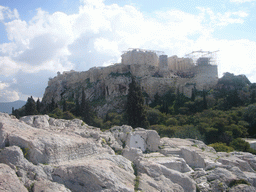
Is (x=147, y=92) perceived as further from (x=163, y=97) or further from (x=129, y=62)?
(x=129, y=62)

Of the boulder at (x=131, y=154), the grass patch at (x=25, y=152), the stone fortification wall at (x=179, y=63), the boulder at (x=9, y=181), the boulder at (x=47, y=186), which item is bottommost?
the boulder at (x=131, y=154)

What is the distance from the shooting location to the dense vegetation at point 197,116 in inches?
821

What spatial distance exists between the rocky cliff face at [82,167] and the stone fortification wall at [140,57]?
4897 centimetres

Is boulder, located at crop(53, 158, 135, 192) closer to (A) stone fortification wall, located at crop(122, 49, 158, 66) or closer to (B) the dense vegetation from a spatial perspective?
(B) the dense vegetation

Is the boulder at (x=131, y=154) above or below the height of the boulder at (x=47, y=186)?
below

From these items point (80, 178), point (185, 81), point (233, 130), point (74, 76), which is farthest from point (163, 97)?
point (80, 178)

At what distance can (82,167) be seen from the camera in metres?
6.11

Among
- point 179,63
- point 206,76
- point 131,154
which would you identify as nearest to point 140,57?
point 179,63

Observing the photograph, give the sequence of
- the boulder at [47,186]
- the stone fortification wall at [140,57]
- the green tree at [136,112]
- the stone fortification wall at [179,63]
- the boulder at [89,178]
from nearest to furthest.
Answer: the boulder at [47,186] < the boulder at [89,178] < the green tree at [136,112] < the stone fortification wall at [140,57] < the stone fortification wall at [179,63]

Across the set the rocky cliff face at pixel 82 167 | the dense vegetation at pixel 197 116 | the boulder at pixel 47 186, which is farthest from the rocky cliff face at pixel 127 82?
the boulder at pixel 47 186

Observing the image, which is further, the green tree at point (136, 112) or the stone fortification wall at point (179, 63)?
the stone fortification wall at point (179, 63)

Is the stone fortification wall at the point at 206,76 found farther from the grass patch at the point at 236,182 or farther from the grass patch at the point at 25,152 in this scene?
the grass patch at the point at 25,152

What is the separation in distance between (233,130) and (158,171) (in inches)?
688

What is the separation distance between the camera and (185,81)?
50312 mm
